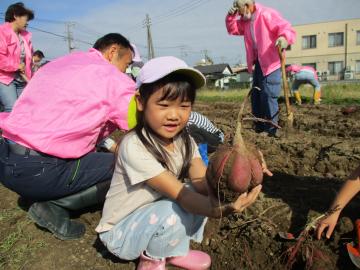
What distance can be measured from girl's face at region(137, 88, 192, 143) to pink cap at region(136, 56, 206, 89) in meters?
0.08

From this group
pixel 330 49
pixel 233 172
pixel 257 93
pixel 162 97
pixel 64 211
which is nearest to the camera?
pixel 233 172

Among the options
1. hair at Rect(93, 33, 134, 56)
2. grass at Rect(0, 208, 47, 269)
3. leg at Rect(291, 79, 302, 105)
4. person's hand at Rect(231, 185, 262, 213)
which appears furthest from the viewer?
leg at Rect(291, 79, 302, 105)

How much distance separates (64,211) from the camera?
2.37m

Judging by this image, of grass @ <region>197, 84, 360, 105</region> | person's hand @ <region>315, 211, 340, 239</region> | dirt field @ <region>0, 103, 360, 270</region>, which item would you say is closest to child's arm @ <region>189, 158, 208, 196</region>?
dirt field @ <region>0, 103, 360, 270</region>

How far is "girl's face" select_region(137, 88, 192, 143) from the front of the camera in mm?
1684

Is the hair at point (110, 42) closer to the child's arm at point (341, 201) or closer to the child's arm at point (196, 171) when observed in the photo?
the child's arm at point (196, 171)

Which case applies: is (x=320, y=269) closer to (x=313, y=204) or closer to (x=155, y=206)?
(x=313, y=204)

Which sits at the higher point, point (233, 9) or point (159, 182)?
point (233, 9)

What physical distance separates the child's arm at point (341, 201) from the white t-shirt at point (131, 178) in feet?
2.51

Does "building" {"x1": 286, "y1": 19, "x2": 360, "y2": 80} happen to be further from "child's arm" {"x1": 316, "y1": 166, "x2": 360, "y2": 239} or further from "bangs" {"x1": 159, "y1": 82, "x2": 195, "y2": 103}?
"bangs" {"x1": 159, "y1": 82, "x2": 195, "y2": 103}

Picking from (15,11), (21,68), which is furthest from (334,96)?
(15,11)

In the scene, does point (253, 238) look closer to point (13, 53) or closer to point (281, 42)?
point (281, 42)

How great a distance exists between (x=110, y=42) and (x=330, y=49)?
40.2 m

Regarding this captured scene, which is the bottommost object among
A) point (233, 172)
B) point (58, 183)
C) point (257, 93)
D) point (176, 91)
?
point (58, 183)
